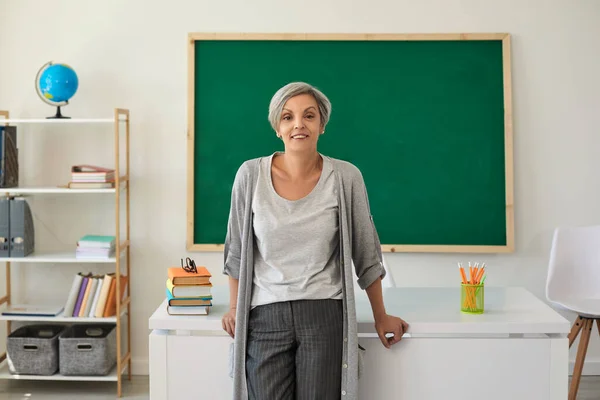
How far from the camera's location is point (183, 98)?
426 centimetres

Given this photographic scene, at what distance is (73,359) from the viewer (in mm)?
4051

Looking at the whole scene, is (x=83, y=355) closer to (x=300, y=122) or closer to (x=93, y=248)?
(x=93, y=248)

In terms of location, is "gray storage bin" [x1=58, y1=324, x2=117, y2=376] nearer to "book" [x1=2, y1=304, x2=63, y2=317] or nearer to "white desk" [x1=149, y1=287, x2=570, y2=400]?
"book" [x1=2, y1=304, x2=63, y2=317]

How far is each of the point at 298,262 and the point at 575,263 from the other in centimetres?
240

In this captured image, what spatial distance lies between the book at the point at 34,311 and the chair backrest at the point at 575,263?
2674 millimetres

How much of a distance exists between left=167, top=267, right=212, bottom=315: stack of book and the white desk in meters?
0.03

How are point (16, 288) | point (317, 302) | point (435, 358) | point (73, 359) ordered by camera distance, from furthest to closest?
point (16, 288) < point (73, 359) < point (435, 358) < point (317, 302)

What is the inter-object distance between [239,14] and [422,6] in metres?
1.03

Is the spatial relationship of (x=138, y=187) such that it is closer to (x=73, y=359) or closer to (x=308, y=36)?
(x=73, y=359)

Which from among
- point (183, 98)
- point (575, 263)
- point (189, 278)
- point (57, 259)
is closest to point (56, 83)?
point (183, 98)

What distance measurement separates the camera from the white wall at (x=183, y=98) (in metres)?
4.19

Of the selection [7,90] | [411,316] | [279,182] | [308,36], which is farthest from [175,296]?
[7,90]

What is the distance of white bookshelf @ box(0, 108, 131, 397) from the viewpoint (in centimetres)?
397

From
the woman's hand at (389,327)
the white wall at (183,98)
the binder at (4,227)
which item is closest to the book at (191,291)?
the woman's hand at (389,327)
